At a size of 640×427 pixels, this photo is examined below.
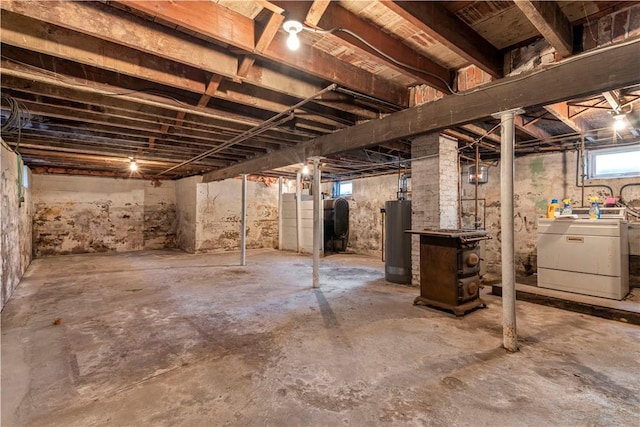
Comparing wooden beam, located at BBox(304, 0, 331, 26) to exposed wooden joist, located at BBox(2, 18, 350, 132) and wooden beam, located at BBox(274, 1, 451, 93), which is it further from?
exposed wooden joist, located at BBox(2, 18, 350, 132)

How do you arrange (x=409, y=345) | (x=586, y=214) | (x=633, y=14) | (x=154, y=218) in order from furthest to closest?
1. (x=154, y=218)
2. (x=586, y=214)
3. (x=409, y=345)
4. (x=633, y=14)

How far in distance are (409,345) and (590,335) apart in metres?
1.71

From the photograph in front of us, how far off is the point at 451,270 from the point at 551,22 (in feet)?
7.49

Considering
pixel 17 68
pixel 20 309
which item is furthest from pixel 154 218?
pixel 17 68

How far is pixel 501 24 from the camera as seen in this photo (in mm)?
2078

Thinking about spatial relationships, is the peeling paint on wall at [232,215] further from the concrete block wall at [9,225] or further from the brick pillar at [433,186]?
the brick pillar at [433,186]

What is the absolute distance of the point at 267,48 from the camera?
213 centimetres

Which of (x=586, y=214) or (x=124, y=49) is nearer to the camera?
(x=124, y=49)

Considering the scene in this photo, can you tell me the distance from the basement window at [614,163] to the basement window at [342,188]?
17.1 feet

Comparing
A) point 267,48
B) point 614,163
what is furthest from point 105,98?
point 614,163

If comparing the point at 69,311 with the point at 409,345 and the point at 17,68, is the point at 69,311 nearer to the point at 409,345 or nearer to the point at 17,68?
the point at 17,68

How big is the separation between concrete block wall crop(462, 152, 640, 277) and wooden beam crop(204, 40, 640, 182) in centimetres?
325

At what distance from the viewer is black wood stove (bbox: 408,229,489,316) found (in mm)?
3195

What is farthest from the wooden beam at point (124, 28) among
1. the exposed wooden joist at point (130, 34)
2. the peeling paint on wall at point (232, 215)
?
the peeling paint on wall at point (232, 215)
